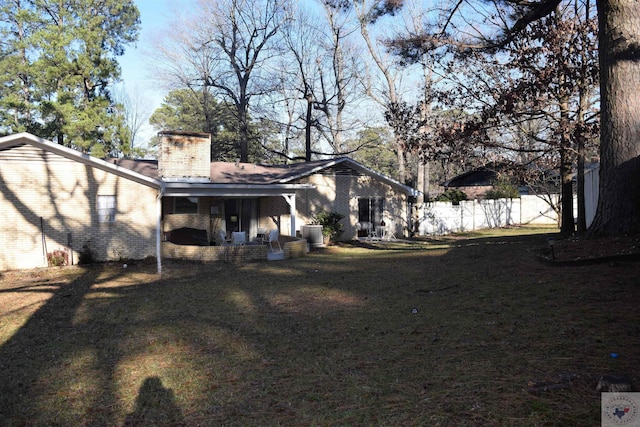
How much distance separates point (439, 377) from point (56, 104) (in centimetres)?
2764

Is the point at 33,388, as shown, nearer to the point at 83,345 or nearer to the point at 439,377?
the point at 83,345

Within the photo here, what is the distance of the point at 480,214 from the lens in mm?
30250

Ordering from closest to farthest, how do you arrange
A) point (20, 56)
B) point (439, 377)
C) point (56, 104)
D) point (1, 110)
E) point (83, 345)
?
point (439, 377) → point (83, 345) → point (56, 104) → point (1, 110) → point (20, 56)

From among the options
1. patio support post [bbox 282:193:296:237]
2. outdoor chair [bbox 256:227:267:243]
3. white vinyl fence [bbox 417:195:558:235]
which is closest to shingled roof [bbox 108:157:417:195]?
patio support post [bbox 282:193:296:237]

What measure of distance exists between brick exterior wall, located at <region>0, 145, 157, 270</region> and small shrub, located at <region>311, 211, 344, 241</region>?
7.17m

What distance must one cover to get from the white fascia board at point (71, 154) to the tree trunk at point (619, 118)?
12.1 m

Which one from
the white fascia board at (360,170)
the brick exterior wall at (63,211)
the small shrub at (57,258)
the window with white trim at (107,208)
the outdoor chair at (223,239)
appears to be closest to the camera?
the brick exterior wall at (63,211)

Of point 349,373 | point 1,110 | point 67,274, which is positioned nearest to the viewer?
point 349,373

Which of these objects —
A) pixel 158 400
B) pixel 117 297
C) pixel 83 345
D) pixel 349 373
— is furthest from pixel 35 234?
pixel 349 373

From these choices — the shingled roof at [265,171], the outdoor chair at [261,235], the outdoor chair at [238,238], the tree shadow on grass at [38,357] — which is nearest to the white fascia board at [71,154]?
the shingled roof at [265,171]

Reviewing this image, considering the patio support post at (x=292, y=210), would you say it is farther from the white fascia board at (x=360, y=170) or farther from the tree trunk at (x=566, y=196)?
the tree trunk at (x=566, y=196)

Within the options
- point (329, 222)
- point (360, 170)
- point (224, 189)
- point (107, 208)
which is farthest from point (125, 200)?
point (360, 170)

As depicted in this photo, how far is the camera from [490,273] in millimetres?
9391

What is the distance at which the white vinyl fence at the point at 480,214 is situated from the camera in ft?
88.6
